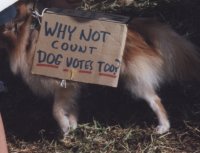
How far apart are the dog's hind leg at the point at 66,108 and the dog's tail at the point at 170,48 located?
61cm

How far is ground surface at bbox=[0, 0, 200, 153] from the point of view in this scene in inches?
138

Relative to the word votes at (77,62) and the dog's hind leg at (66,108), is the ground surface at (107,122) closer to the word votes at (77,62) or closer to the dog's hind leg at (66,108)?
the dog's hind leg at (66,108)

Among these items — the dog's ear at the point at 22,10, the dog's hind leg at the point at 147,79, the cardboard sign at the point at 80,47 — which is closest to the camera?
the cardboard sign at the point at 80,47

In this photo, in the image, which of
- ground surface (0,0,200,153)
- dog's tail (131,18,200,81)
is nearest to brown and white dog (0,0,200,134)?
dog's tail (131,18,200,81)

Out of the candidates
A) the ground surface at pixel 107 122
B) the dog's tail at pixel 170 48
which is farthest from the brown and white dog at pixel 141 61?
the ground surface at pixel 107 122

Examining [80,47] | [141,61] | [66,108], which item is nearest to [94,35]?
[80,47]

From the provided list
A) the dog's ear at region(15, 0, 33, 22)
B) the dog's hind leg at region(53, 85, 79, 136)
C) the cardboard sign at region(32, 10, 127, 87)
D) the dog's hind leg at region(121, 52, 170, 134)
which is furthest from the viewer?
the dog's hind leg at region(53, 85, 79, 136)

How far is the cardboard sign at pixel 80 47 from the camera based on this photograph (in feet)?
10.4

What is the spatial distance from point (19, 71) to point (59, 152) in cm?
62

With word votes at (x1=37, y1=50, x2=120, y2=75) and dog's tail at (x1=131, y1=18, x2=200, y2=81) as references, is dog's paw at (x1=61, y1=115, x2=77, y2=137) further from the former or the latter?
dog's tail at (x1=131, y1=18, x2=200, y2=81)

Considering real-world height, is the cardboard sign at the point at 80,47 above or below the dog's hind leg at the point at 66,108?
above

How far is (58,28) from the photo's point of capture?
3.26 m

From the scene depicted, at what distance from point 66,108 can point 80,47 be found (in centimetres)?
61

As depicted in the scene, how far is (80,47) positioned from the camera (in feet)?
10.6
